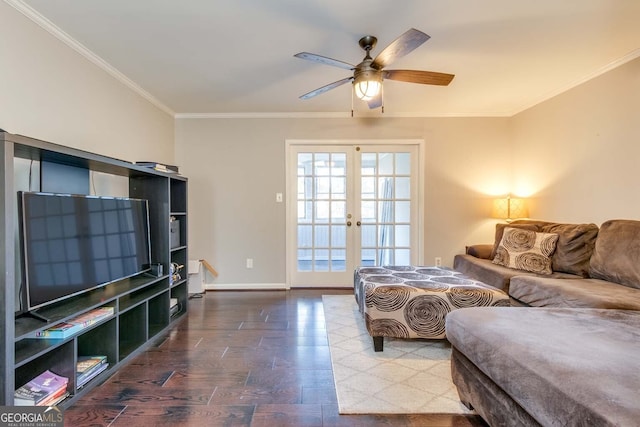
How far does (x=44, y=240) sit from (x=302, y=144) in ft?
9.43

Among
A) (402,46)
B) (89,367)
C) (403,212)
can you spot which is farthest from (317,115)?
(89,367)

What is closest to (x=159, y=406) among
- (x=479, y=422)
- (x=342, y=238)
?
(x=479, y=422)

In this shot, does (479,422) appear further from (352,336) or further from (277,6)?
(277,6)

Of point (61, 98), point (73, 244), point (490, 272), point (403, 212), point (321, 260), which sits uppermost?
point (61, 98)

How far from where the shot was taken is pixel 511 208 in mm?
3600

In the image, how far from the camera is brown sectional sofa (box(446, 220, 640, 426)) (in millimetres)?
882

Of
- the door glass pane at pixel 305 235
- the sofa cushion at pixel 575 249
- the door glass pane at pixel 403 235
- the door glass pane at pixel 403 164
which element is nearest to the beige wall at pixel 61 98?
the door glass pane at pixel 305 235

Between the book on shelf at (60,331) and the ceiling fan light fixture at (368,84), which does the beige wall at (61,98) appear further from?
the ceiling fan light fixture at (368,84)

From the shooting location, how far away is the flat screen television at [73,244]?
1476 millimetres

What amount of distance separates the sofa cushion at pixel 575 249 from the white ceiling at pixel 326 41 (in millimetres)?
1499

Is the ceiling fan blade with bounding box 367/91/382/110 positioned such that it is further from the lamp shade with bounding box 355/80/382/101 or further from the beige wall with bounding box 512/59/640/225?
the beige wall with bounding box 512/59/640/225

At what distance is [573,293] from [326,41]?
255cm

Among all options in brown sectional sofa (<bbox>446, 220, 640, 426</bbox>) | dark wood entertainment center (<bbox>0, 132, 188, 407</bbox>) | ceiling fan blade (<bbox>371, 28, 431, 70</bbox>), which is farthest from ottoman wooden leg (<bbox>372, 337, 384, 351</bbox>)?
ceiling fan blade (<bbox>371, 28, 431, 70</bbox>)

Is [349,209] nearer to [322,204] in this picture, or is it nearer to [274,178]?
[322,204]
